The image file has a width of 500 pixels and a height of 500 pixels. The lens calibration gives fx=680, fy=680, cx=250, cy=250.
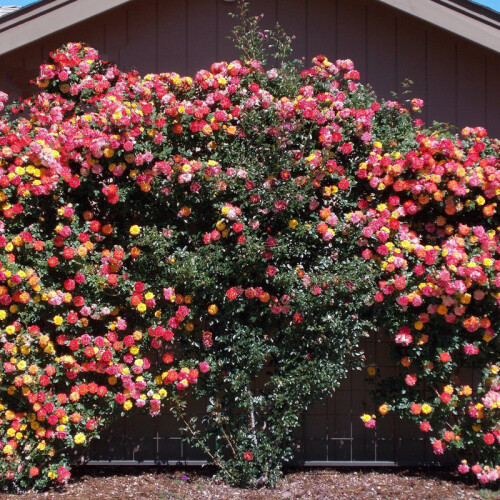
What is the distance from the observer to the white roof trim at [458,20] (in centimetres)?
487

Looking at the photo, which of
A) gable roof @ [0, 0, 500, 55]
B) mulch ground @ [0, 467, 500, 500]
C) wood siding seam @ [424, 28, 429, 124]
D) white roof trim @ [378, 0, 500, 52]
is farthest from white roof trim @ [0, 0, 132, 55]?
mulch ground @ [0, 467, 500, 500]

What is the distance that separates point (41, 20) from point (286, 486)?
12.4 ft

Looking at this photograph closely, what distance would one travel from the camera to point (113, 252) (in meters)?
4.48

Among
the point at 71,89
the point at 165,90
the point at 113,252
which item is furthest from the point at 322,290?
the point at 71,89

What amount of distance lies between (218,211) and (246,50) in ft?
4.12

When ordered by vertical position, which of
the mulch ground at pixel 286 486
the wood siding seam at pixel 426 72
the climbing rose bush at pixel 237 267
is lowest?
the mulch ground at pixel 286 486

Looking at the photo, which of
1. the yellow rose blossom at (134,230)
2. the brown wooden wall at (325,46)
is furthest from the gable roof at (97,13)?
the yellow rose blossom at (134,230)

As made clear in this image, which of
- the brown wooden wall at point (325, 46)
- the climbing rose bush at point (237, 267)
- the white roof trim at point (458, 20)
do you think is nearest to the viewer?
the climbing rose bush at point (237, 267)

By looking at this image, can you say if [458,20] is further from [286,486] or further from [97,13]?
[286,486]

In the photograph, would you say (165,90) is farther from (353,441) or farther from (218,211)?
(353,441)

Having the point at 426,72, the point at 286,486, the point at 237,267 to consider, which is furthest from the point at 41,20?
the point at 286,486

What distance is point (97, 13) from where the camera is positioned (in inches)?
199

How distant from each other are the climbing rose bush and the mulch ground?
0.15 metres

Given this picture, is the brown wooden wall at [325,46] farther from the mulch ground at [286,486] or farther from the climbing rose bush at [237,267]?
the mulch ground at [286,486]
